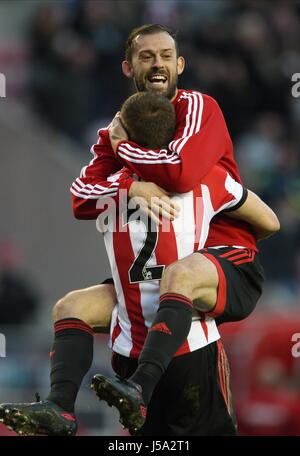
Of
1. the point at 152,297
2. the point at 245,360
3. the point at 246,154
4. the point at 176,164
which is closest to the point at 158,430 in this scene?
the point at 152,297

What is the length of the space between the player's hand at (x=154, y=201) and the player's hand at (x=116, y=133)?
21cm

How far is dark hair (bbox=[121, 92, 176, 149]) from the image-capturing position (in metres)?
5.17

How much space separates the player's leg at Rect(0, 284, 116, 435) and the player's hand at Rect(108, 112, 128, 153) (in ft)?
2.25

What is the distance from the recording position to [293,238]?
1135 cm

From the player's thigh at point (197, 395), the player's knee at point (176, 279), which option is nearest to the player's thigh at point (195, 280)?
the player's knee at point (176, 279)

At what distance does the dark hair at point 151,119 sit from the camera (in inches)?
204

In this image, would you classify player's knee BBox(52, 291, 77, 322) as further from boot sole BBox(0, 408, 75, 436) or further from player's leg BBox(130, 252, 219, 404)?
boot sole BBox(0, 408, 75, 436)

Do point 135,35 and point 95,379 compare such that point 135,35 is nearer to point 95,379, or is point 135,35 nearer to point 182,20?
point 95,379

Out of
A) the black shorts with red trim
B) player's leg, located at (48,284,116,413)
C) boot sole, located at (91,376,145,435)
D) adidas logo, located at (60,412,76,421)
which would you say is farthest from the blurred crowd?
boot sole, located at (91,376,145,435)

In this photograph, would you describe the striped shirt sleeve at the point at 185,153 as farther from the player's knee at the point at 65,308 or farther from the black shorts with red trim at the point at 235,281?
the player's knee at the point at 65,308

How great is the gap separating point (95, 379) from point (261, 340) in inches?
173

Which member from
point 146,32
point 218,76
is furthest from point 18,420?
point 218,76

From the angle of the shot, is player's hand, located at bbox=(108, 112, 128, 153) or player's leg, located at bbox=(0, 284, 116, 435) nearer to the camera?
player's leg, located at bbox=(0, 284, 116, 435)

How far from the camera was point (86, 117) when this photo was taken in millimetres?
11859
